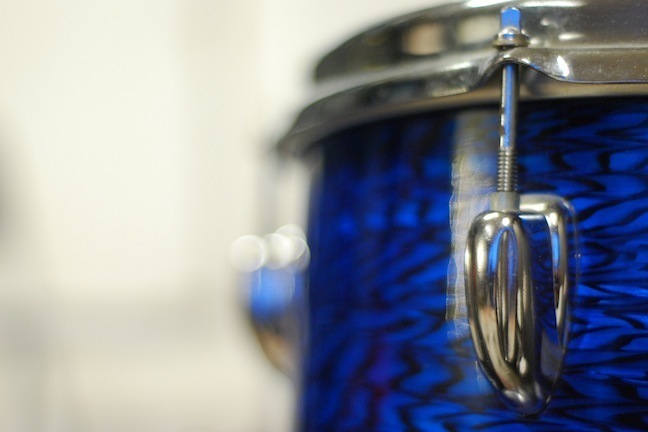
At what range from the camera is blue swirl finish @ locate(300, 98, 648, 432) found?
31 cm

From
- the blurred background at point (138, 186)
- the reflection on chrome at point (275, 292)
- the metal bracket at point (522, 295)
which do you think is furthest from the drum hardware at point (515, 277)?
the blurred background at point (138, 186)

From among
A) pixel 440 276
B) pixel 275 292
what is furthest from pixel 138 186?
pixel 440 276

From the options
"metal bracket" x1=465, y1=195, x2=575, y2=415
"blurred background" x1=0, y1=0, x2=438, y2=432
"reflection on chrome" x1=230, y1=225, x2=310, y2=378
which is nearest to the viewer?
"metal bracket" x1=465, y1=195, x2=575, y2=415

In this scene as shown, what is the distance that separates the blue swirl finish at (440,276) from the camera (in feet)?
1.02

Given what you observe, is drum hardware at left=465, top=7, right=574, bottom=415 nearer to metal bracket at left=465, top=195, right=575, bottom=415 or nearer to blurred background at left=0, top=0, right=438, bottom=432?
metal bracket at left=465, top=195, right=575, bottom=415

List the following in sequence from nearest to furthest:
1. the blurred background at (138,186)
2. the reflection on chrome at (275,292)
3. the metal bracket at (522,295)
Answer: the metal bracket at (522,295) < the reflection on chrome at (275,292) < the blurred background at (138,186)

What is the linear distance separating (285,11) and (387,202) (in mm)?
886

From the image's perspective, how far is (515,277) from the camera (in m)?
0.30

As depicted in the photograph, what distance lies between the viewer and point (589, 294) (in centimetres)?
32

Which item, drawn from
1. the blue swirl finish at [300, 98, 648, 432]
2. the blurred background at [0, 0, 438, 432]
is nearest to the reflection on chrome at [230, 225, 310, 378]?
the blue swirl finish at [300, 98, 648, 432]

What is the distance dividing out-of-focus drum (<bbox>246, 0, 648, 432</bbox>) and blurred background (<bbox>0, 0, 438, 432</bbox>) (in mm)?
806

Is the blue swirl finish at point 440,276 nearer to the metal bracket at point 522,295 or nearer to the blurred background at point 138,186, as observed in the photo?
the metal bracket at point 522,295

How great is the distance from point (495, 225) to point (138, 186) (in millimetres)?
984

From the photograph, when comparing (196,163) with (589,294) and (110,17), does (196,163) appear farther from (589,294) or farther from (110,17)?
(589,294)
